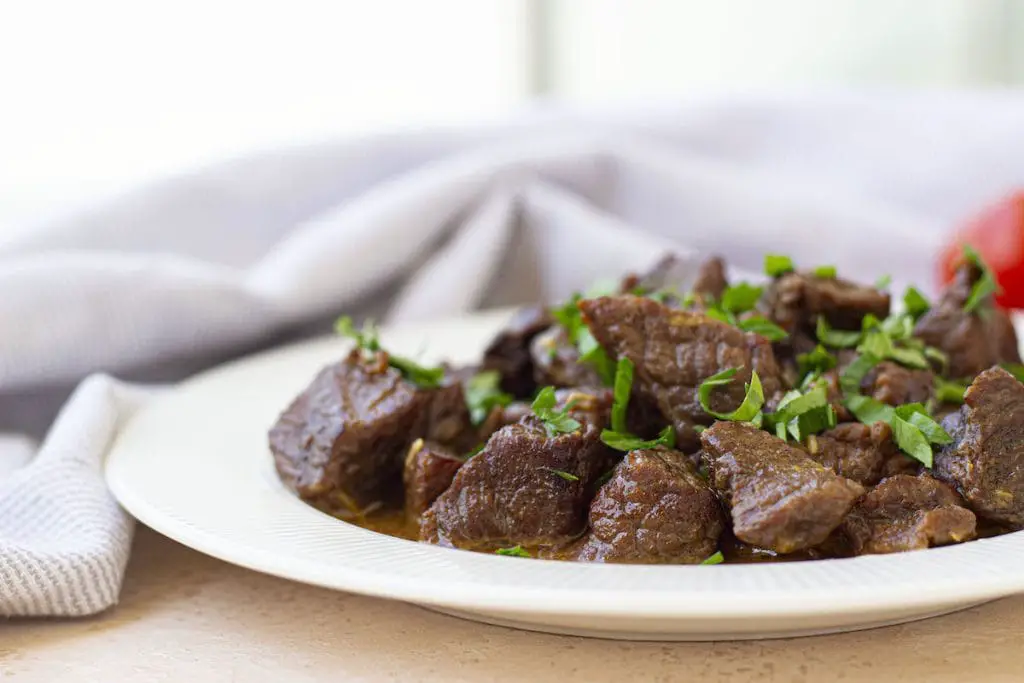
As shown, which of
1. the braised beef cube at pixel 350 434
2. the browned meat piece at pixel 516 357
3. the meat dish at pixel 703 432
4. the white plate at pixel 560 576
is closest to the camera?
the white plate at pixel 560 576

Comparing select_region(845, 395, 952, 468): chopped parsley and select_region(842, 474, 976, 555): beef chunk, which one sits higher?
select_region(845, 395, 952, 468): chopped parsley

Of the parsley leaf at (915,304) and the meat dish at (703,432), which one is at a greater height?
the parsley leaf at (915,304)

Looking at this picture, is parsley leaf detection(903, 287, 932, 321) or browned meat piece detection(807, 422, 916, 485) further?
parsley leaf detection(903, 287, 932, 321)

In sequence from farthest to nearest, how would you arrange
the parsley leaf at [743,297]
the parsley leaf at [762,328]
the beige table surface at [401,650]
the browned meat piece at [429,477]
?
1. the parsley leaf at [743,297]
2. the parsley leaf at [762,328]
3. the browned meat piece at [429,477]
4. the beige table surface at [401,650]

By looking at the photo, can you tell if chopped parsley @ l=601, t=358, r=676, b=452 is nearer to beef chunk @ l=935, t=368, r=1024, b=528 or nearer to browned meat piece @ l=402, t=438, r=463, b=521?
browned meat piece @ l=402, t=438, r=463, b=521

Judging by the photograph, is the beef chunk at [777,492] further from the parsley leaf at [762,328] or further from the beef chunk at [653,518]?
the parsley leaf at [762,328]

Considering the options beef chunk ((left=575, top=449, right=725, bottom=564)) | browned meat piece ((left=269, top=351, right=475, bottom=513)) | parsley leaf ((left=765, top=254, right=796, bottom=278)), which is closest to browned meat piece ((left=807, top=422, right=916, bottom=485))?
beef chunk ((left=575, top=449, right=725, bottom=564))

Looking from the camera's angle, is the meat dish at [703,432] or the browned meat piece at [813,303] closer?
the meat dish at [703,432]

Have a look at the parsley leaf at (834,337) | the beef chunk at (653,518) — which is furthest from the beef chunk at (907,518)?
the parsley leaf at (834,337)
